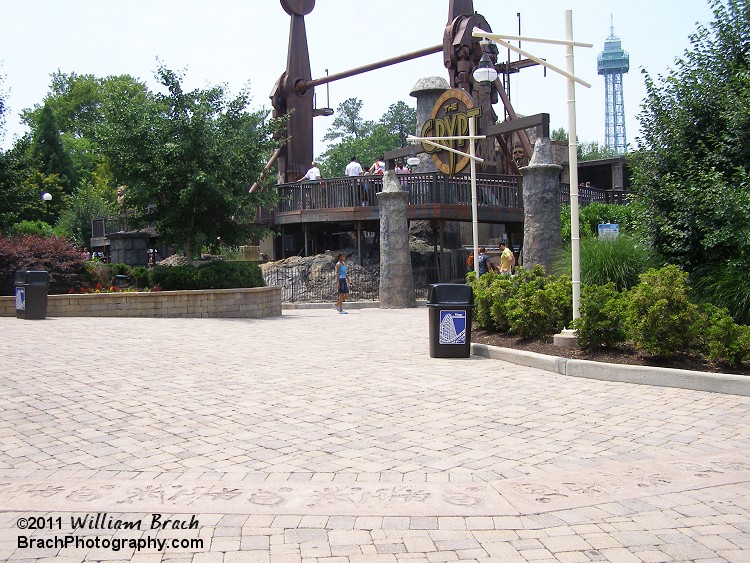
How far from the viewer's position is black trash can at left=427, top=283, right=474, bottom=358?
10.8 meters

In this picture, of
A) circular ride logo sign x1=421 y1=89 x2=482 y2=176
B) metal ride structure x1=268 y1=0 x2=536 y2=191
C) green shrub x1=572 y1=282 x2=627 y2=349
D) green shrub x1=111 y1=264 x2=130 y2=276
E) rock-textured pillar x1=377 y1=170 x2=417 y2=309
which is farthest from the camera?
metal ride structure x1=268 y1=0 x2=536 y2=191

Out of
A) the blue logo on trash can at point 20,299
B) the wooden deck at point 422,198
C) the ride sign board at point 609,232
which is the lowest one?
the blue logo on trash can at point 20,299

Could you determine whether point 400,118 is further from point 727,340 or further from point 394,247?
point 727,340

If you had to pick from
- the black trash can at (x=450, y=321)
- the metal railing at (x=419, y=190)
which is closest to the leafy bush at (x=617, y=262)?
the black trash can at (x=450, y=321)

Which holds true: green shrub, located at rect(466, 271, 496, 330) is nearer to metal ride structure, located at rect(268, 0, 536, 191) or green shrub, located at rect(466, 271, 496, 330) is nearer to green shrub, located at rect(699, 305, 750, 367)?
green shrub, located at rect(699, 305, 750, 367)

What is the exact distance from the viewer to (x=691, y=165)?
1097 centimetres

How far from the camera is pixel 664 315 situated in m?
8.41

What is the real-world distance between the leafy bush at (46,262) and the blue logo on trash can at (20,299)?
6.27 feet

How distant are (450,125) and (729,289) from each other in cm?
1257

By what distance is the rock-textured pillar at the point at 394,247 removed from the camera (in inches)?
868

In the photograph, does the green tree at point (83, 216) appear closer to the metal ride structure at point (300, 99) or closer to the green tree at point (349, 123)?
the metal ride structure at point (300, 99)

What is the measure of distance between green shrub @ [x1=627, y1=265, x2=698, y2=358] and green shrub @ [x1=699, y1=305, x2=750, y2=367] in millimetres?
278

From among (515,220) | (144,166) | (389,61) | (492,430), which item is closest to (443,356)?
(492,430)

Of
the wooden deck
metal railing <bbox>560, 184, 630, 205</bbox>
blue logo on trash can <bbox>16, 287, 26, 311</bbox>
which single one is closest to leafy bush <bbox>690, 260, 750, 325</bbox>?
the wooden deck
